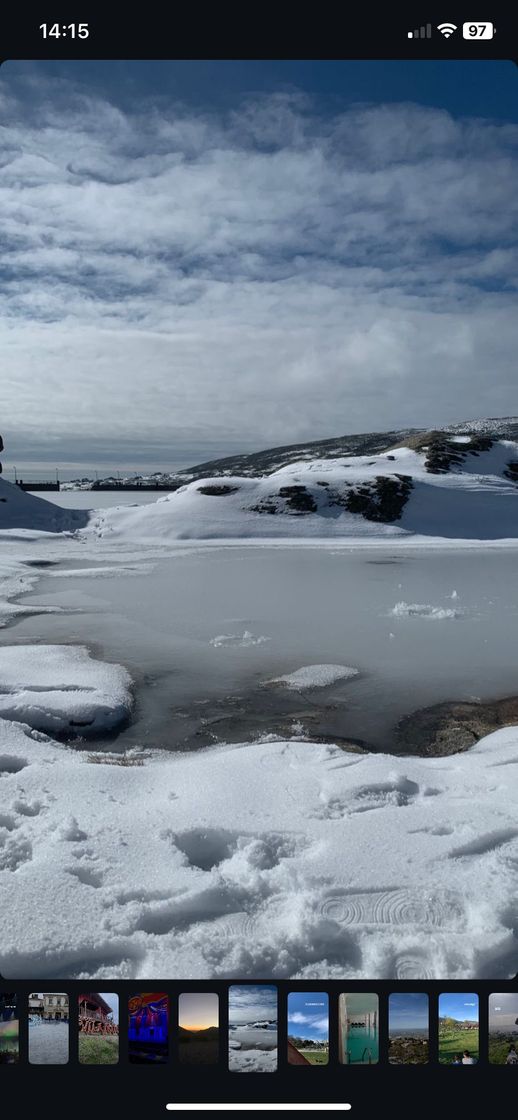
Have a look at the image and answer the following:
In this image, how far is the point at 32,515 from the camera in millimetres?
34500

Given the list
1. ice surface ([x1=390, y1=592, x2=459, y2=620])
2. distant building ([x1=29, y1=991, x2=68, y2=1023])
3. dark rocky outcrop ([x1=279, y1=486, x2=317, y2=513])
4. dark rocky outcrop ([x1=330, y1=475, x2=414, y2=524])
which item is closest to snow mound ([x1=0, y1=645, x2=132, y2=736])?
distant building ([x1=29, y1=991, x2=68, y2=1023])

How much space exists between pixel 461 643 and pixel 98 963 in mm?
8361

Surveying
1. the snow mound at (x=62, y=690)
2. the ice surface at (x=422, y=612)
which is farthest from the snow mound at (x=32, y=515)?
the snow mound at (x=62, y=690)

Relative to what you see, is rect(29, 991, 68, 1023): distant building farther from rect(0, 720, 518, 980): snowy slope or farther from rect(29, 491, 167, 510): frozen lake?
rect(29, 491, 167, 510): frozen lake

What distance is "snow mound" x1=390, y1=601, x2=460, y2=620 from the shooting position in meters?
12.5

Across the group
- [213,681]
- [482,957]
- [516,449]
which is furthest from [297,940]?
[516,449]

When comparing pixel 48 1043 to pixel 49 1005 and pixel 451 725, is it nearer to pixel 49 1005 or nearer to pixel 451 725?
pixel 49 1005

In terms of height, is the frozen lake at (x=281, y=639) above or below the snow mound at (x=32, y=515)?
below
